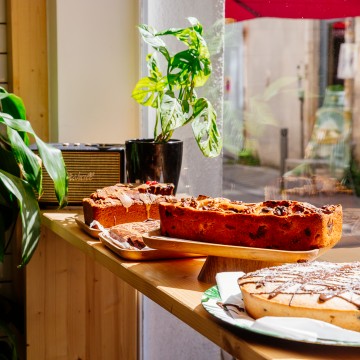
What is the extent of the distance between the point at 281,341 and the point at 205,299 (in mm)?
184

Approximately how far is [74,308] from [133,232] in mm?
994

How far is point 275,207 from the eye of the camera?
146 centimetres

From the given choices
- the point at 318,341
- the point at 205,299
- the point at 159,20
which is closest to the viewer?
the point at 318,341

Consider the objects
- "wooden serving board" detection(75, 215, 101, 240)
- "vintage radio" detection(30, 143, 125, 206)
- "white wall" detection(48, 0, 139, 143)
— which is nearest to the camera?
"wooden serving board" detection(75, 215, 101, 240)

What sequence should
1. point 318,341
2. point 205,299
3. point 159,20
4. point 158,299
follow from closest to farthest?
point 318,341, point 205,299, point 158,299, point 159,20

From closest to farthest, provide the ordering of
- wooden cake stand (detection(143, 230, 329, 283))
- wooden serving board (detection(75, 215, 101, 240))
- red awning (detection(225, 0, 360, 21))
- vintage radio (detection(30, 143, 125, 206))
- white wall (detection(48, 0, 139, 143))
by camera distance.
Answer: wooden cake stand (detection(143, 230, 329, 283)) < wooden serving board (detection(75, 215, 101, 240)) < red awning (detection(225, 0, 360, 21)) < vintage radio (detection(30, 143, 125, 206)) < white wall (detection(48, 0, 139, 143))

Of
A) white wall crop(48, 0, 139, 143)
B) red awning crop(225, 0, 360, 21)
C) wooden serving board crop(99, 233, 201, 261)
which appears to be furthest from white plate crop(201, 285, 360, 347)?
white wall crop(48, 0, 139, 143)

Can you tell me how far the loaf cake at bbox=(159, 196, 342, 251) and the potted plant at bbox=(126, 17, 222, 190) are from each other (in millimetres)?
569

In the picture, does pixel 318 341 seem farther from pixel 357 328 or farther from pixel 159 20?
pixel 159 20

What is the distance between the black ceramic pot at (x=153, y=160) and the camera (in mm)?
2166

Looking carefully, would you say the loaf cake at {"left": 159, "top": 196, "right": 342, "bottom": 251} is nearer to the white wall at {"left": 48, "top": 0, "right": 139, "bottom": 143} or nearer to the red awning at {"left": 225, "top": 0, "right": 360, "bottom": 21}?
the red awning at {"left": 225, "top": 0, "right": 360, "bottom": 21}

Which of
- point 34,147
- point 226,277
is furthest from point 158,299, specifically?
point 34,147

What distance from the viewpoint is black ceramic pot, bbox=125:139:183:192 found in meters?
2.17

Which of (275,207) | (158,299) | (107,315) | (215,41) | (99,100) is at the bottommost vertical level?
(107,315)
